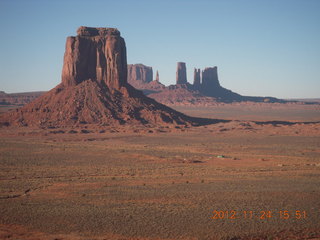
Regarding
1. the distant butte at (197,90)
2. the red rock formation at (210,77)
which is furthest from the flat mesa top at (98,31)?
the red rock formation at (210,77)

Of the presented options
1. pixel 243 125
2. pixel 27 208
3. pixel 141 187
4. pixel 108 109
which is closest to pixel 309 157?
pixel 141 187

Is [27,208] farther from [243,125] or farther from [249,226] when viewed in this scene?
[243,125]

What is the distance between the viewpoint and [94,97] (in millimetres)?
73062

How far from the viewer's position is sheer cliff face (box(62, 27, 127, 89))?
76500 mm

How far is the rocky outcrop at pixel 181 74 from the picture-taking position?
186038mm

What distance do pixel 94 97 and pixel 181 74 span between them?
120 m

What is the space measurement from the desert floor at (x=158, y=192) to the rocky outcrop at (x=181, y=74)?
461ft

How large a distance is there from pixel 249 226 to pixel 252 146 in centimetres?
3445

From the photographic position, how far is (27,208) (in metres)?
19.8
